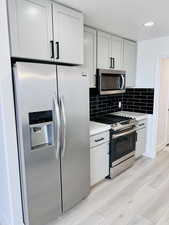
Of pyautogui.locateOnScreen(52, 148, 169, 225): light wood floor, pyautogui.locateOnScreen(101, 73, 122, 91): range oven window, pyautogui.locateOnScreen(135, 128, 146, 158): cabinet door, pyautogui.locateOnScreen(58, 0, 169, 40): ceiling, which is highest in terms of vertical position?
pyautogui.locateOnScreen(58, 0, 169, 40): ceiling

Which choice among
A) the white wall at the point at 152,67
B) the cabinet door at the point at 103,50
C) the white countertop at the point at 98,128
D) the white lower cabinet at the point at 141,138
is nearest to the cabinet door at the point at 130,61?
the white wall at the point at 152,67

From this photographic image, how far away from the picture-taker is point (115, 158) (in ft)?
8.88

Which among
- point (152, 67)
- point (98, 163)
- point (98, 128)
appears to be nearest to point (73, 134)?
point (98, 128)

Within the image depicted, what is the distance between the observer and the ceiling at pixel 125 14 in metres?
1.81

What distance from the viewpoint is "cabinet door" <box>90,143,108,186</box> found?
2.39 m

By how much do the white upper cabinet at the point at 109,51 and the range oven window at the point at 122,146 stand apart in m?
1.24

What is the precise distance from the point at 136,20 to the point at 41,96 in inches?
69.1

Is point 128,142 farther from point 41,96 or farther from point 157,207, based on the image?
point 41,96

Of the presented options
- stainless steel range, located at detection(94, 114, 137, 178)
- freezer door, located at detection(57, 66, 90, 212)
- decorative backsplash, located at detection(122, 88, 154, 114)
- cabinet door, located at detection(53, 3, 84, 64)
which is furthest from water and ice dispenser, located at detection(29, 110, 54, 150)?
decorative backsplash, located at detection(122, 88, 154, 114)

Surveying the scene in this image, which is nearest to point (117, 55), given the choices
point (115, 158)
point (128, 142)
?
point (128, 142)

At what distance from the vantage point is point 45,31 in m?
1.72

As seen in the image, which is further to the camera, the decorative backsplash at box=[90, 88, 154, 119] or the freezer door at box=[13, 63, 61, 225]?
the decorative backsplash at box=[90, 88, 154, 119]

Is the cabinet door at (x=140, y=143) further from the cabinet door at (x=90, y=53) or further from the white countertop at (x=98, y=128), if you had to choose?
the cabinet door at (x=90, y=53)

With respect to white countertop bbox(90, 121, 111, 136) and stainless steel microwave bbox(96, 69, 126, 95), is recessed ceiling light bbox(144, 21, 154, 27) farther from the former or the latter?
white countertop bbox(90, 121, 111, 136)
